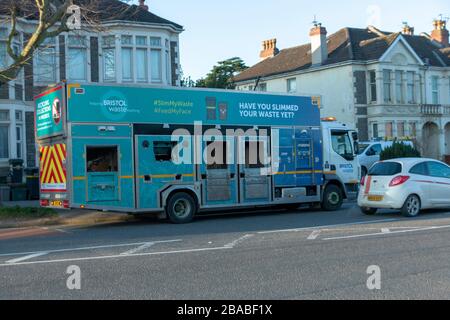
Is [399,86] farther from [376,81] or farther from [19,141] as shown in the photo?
[19,141]

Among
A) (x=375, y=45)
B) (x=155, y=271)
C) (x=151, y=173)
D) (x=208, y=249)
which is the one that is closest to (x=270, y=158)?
(x=151, y=173)

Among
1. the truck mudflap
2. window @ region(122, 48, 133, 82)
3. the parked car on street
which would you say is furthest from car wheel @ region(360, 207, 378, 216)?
window @ region(122, 48, 133, 82)

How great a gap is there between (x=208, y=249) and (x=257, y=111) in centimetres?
660

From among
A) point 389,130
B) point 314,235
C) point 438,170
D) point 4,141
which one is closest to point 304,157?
point 438,170

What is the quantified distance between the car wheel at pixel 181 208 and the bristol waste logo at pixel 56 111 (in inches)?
136

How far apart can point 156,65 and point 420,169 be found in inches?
609

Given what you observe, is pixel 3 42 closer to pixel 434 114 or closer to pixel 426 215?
pixel 426 215

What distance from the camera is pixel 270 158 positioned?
16.0 m

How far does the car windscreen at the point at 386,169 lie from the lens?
14.8 m

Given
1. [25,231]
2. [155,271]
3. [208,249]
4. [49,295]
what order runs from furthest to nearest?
1. [25,231]
2. [208,249]
3. [155,271]
4. [49,295]

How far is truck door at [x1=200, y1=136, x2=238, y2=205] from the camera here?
14930 mm

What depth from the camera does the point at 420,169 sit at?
1495 cm

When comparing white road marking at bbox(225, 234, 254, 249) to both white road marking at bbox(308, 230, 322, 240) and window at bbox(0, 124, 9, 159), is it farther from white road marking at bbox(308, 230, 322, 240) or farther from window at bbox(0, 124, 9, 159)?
window at bbox(0, 124, 9, 159)

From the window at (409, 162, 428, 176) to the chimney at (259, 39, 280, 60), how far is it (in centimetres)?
3441
